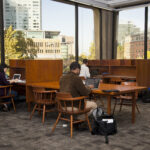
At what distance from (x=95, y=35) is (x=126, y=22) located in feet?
5.34

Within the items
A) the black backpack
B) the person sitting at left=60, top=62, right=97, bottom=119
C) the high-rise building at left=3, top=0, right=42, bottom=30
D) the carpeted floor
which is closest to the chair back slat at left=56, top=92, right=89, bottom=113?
the person sitting at left=60, top=62, right=97, bottom=119

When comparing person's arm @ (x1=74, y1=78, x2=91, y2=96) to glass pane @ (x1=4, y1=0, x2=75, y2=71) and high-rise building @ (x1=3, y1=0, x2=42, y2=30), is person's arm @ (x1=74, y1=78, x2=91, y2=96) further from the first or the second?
high-rise building @ (x1=3, y1=0, x2=42, y2=30)

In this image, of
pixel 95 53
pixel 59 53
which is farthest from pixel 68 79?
pixel 95 53

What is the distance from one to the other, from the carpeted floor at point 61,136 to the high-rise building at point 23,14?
3.75 metres

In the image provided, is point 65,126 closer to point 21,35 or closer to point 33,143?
point 33,143

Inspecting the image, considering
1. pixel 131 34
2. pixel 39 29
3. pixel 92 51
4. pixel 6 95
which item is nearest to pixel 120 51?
pixel 131 34

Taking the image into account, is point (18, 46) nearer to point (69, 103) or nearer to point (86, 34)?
point (86, 34)

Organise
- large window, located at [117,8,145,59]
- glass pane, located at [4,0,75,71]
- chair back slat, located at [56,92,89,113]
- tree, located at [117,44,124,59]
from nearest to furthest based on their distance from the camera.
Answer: chair back slat, located at [56,92,89,113] < glass pane, located at [4,0,75,71] < large window, located at [117,8,145,59] < tree, located at [117,44,124,59]

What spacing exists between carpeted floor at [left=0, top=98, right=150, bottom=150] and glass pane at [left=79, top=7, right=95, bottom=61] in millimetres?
5257

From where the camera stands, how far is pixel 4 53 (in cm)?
775

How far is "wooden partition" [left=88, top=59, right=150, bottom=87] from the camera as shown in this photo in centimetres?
801

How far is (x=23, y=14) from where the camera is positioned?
831 centimetres

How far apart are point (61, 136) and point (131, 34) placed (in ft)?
25.7

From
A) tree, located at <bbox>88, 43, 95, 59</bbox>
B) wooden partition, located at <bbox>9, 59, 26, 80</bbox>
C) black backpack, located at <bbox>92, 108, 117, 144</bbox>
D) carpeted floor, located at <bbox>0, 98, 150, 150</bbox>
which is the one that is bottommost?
carpeted floor, located at <bbox>0, 98, 150, 150</bbox>
